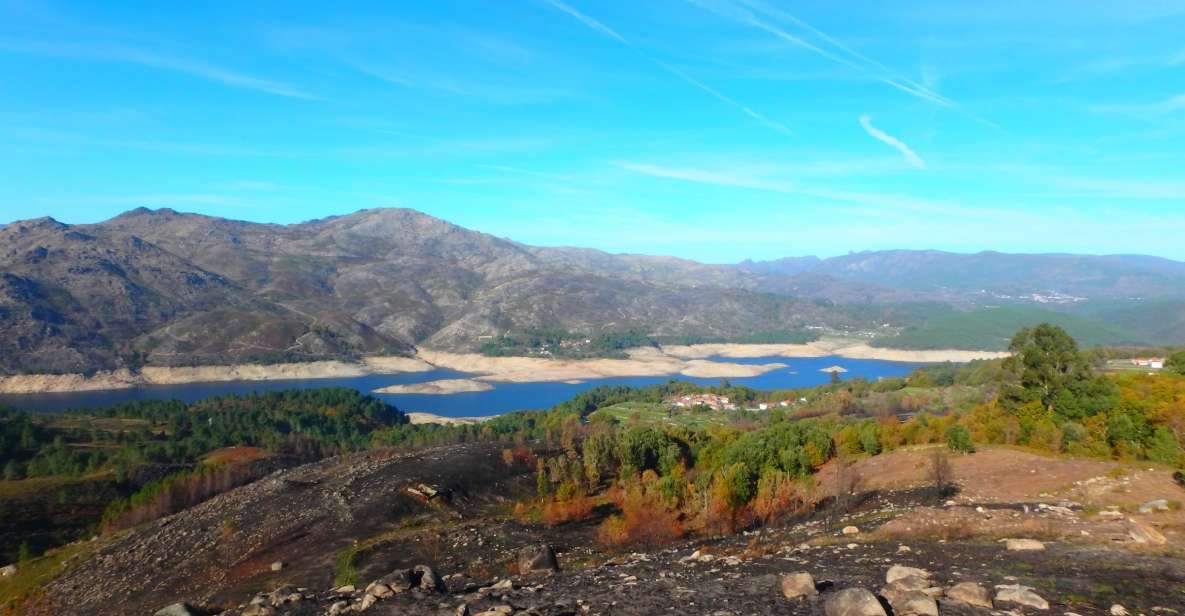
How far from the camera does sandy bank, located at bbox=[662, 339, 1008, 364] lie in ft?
485

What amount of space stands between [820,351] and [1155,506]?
6174 inches

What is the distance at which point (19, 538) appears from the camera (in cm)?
3328

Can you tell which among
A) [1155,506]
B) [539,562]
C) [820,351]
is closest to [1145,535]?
[1155,506]

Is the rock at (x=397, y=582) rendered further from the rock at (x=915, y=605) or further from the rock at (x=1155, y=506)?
the rock at (x=1155, y=506)

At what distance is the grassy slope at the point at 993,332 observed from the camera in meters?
145

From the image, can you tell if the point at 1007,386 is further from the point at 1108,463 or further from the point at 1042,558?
the point at 1042,558

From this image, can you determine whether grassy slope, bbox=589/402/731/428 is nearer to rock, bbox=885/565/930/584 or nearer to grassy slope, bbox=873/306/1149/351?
rock, bbox=885/565/930/584

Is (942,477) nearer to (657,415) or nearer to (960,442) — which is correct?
(960,442)

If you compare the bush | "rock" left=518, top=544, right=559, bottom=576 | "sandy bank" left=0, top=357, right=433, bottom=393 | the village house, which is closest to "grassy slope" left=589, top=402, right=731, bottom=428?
the village house

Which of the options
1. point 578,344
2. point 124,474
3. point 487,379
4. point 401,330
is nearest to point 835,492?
point 124,474

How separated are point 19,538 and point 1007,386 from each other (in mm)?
45138

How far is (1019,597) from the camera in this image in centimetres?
812

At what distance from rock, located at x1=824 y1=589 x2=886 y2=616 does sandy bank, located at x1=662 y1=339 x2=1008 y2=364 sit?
5913 inches

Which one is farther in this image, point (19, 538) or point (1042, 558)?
point (19, 538)
